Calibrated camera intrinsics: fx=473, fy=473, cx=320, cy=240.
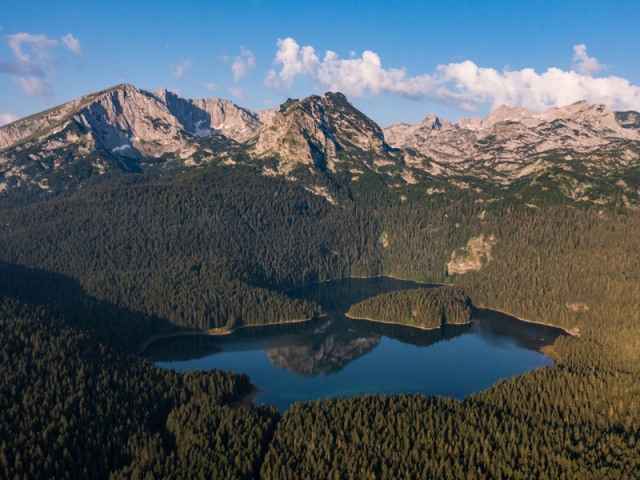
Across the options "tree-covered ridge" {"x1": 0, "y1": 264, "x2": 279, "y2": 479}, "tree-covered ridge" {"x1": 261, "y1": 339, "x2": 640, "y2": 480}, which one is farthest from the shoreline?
"tree-covered ridge" {"x1": 261, "y1": 339, "x2": 640, "y2": 480}

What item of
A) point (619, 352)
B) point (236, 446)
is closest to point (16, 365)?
point (236, 446)

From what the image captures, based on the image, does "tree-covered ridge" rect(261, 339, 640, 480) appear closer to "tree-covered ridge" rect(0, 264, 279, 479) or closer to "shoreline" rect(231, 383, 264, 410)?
"tree-covered ridge" rect(0, 264, 279, 479)

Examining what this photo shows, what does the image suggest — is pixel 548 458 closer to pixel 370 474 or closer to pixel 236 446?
pixel 370 474

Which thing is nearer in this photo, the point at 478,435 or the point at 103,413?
the point at 478,435

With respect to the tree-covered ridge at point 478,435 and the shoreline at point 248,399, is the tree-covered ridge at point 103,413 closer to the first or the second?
the shoreline at point 248,399

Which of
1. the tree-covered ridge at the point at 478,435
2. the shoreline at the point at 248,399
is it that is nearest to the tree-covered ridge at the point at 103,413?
the shoreline at the point at 248,399

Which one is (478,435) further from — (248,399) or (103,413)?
(103,413)

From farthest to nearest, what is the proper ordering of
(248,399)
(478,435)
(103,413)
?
(248,399), (103,413), (478,435)

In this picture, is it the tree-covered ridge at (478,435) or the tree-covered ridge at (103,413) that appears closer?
the tree-covered ridge at (478,435)

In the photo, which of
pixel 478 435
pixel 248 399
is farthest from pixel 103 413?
pixel 478 435
